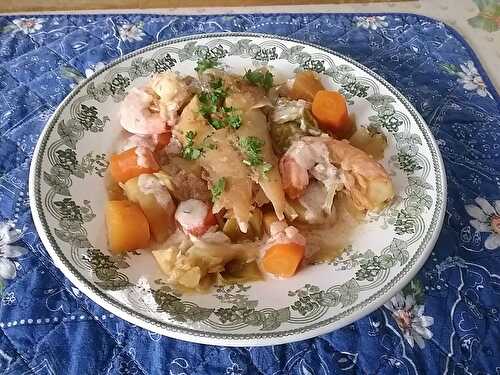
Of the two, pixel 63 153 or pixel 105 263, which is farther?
pixel 63 153

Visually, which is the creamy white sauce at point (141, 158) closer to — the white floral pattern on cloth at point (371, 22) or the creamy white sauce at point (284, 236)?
the creamy white sauce at point (284, 236)

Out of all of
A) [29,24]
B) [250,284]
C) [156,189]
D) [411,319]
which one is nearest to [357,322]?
[411,319]

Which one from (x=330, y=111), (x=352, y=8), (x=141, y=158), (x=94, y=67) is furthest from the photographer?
(x=352, y=8)

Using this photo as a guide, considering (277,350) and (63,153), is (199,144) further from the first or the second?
(277,350)

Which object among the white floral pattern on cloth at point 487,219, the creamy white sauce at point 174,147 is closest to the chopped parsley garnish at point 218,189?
the creamy white sauce at point 174,147

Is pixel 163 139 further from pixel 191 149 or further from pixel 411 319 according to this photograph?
pixel 411 319

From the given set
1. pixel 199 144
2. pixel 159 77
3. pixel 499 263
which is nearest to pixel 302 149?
pixel 199 144

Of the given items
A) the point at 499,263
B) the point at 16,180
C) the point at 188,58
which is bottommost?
the point at 499,263
